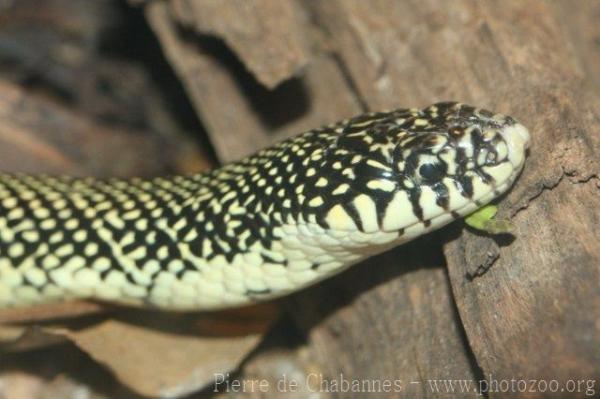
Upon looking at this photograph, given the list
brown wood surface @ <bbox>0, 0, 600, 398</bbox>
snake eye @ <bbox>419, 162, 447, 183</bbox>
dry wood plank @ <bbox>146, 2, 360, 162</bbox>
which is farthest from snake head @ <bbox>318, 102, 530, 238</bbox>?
dry wood plank @ <bbox>146, 2, 360, 162</bbox>

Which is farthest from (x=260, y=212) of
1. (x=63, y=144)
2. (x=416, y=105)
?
(x=63, y=144)

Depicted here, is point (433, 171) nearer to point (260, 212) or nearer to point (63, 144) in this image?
point (260, 212)

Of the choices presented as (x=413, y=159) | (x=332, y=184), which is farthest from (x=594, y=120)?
(x=332, y=184)

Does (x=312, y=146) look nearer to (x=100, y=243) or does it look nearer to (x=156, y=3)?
(x=100, y=243)

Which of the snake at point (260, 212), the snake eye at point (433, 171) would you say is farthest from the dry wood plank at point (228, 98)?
the snake eye at point (433, 171)

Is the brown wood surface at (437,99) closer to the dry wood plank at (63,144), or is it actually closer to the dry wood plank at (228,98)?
the dry wood plank at (228,98)

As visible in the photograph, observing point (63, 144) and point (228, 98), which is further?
point (63, 144)

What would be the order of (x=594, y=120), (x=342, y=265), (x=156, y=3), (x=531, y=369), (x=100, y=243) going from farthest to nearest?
(x=156, y=3) → (x=100, y=243) → (x=342, y=265) → (x=594, y=120) → (x=531, y=369)
